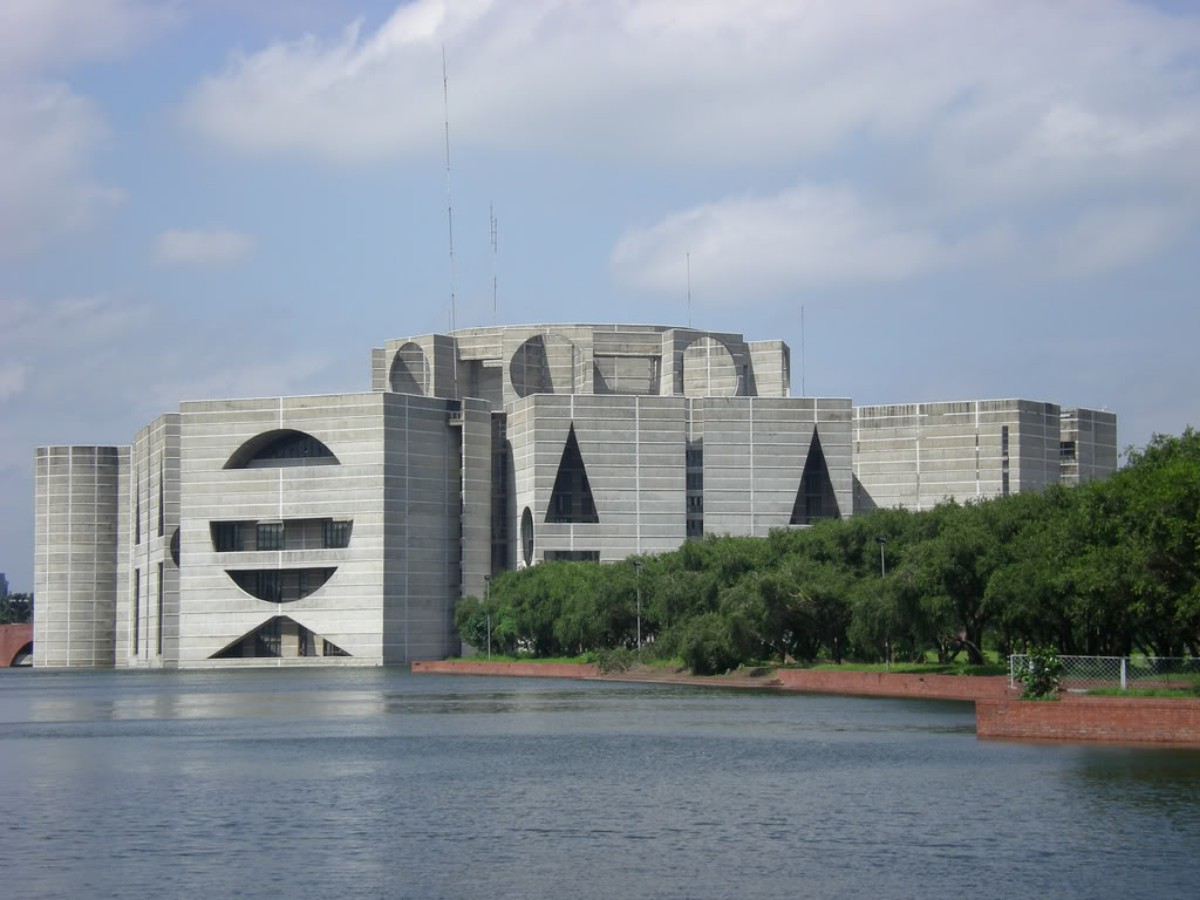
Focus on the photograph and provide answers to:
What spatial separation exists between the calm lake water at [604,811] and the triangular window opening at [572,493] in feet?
259

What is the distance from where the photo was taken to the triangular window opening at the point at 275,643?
134875 mm

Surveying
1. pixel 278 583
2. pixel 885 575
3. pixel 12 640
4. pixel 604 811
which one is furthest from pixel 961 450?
pixel 604 811

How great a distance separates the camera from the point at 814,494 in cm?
14212

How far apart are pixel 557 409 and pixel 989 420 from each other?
33.0 metres

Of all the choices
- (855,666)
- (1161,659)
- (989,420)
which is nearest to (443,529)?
(989,420)

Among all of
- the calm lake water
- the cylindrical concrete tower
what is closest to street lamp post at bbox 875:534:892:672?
the calm lake water

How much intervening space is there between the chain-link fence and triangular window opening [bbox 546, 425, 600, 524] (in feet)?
306

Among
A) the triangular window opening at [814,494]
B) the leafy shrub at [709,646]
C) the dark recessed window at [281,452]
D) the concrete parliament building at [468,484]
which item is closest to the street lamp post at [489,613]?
the concrete parliament building at [468,484]

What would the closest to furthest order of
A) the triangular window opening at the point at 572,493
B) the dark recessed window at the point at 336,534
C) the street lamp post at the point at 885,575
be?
the street lamp post at the point at 885,575 → the dark recessed window at the point at 336,534 → the triangular window opening at the point at 572,493

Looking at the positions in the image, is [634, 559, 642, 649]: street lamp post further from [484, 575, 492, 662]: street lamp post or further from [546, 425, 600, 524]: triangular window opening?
[546, 425, 600, 524]: triangular window opening

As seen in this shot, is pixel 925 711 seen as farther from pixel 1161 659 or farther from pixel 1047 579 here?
pixel 1161 659

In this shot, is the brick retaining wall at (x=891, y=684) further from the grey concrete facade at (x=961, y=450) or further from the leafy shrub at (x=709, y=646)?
the grey concrete facade at (x=961, y=450)

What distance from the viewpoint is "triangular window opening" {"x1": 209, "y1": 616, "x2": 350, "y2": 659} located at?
134875mm

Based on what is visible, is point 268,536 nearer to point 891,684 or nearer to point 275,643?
point 275,643
